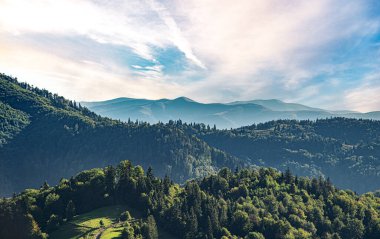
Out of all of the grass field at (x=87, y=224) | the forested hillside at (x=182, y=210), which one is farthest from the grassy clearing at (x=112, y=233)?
the grass field at (x=87, y=224)

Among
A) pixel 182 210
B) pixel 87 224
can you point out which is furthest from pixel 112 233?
pixel 182 210

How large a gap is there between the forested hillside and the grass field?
114cm

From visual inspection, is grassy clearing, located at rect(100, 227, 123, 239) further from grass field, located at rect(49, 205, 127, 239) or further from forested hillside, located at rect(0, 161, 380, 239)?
grass field, located at rect(49, 205, 127, 239)

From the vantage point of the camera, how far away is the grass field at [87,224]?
138 m

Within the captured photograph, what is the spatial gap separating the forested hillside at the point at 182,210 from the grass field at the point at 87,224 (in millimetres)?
1144

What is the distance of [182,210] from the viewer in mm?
159875

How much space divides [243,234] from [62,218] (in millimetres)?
78256

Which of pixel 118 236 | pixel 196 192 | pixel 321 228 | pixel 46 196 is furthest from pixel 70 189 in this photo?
pixel 321 228

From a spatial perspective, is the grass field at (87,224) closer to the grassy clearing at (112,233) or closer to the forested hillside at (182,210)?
the forested hillside at (182,210)

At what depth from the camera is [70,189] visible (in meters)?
168

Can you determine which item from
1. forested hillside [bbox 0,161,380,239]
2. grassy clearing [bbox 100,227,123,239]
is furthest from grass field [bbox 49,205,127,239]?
grassy clearing [bbox 100,227,123,239]

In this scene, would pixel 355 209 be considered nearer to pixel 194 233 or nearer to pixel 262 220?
pixel 262 220

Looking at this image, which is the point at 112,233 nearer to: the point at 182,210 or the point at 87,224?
the point at 87,224

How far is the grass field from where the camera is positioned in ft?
453
